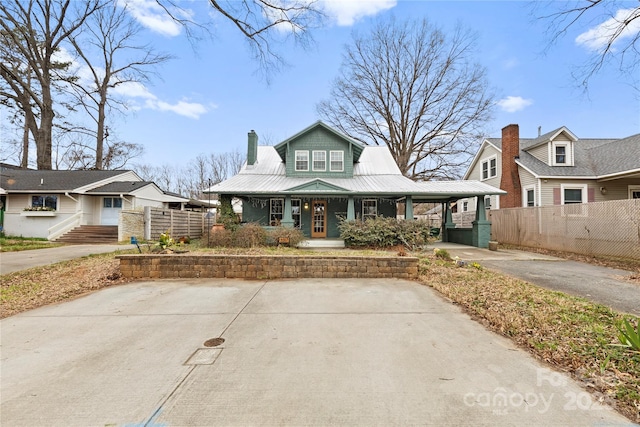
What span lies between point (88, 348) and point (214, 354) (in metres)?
1.58

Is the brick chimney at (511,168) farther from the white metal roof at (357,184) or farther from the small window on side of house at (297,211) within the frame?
the small window on side of house at (297,211)

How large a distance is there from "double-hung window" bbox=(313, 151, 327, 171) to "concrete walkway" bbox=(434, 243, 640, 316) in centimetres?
832

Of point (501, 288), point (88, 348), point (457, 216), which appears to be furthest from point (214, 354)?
point (457, 216)

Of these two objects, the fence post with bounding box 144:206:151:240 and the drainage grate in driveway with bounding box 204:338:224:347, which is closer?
the drainage grate in driveway with bounding box 204:338:224:347

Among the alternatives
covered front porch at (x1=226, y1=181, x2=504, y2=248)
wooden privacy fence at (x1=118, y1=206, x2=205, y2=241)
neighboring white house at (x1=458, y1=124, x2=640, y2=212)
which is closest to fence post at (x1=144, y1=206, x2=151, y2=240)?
wooden privacy fence at (x1=118, y1=206, x2=205, y2=241)

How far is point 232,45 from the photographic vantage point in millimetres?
9500

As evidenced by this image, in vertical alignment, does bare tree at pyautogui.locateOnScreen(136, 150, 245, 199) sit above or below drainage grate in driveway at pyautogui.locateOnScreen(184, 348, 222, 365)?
above

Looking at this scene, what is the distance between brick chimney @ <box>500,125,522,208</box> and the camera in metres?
16.9

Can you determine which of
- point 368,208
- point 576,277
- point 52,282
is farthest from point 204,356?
point 368,208

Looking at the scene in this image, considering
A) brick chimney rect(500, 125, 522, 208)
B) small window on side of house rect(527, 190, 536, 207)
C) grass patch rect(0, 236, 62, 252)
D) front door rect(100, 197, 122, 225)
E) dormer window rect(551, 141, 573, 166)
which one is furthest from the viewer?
front door rect(100, 197, 122, 225)

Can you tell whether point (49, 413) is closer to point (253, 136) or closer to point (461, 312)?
point (461, 312)

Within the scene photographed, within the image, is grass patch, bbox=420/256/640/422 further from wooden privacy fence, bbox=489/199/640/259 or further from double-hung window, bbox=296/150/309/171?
double-hung window, bbox=296/150/309/171

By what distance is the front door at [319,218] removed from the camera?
14.7 meters

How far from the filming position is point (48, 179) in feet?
59.0
